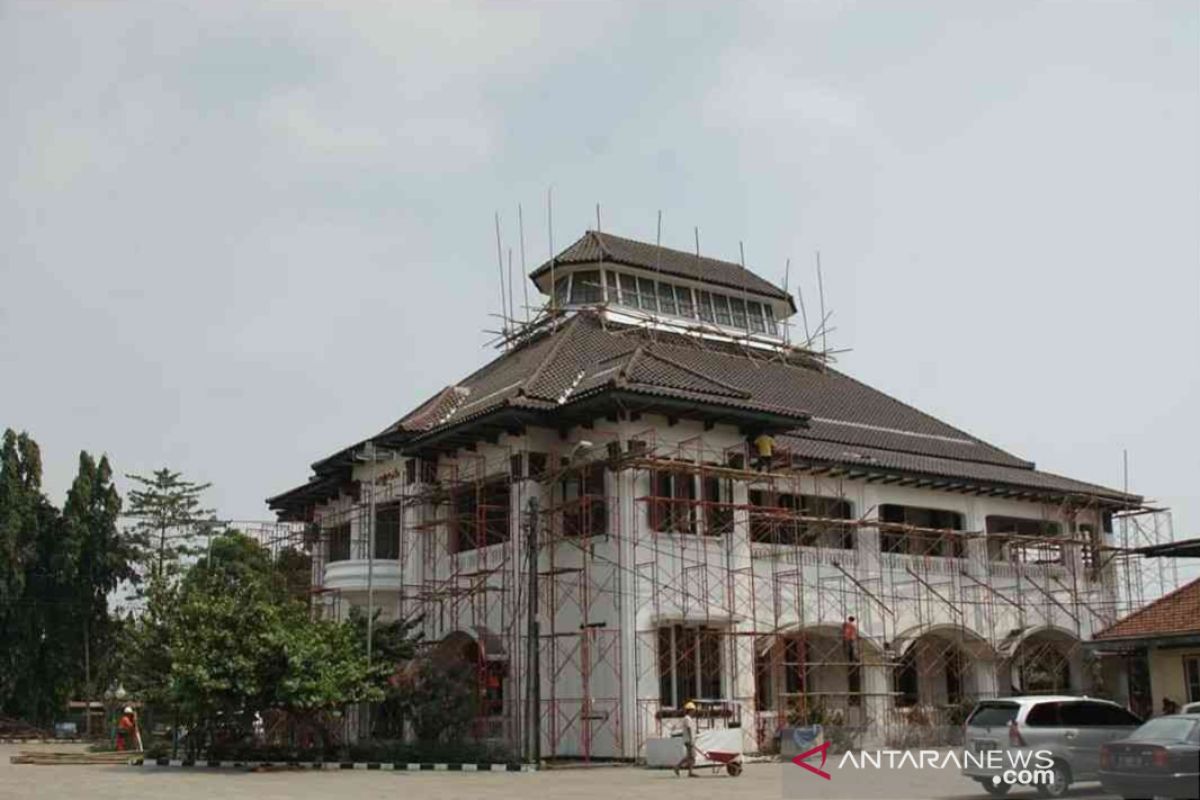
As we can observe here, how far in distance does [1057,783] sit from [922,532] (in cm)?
1601

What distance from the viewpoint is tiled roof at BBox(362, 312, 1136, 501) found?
29.1 m

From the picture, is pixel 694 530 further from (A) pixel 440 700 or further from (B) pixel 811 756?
(A) pixel 440 700

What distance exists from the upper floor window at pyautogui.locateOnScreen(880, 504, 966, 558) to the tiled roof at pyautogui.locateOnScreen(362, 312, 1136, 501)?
141cm

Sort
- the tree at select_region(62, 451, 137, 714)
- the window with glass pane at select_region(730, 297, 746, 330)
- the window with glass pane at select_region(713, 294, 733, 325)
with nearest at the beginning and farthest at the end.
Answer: the window with glass pane at select_region(713, 294, 733, 325), the window with glass pane at select_region(730, 297, 746, 330), the tree at select_region(62, 451, 137, 714)

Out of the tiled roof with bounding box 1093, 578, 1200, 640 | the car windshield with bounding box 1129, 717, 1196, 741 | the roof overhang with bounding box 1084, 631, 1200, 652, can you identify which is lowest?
the car windshield with bounding box 1129, 717, 1196, 741

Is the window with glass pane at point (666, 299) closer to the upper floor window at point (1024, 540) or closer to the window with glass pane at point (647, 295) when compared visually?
the window with glass pane at point (647, 295)

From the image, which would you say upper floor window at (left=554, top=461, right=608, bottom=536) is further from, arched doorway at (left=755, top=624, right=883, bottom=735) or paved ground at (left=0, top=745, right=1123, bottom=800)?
paved ground at (left=0, top=745, right=1123, bottom=800)

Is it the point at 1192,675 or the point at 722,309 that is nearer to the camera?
the point at 1192,675

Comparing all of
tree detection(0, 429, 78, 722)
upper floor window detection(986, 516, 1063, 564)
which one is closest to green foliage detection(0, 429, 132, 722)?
tree detection(0, 429, 78, 722)

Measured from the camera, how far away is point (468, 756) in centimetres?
2575

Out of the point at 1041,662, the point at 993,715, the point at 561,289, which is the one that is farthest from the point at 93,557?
the point at 993,715

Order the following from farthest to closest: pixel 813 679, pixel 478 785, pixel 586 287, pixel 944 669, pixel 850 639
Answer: pixel 586 287, pixel 944 669, pixel 813 679, pixel 850 639, pixel 478 785

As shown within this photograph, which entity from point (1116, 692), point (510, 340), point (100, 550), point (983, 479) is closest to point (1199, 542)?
point (983, 479)

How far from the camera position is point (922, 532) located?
33.6 m
